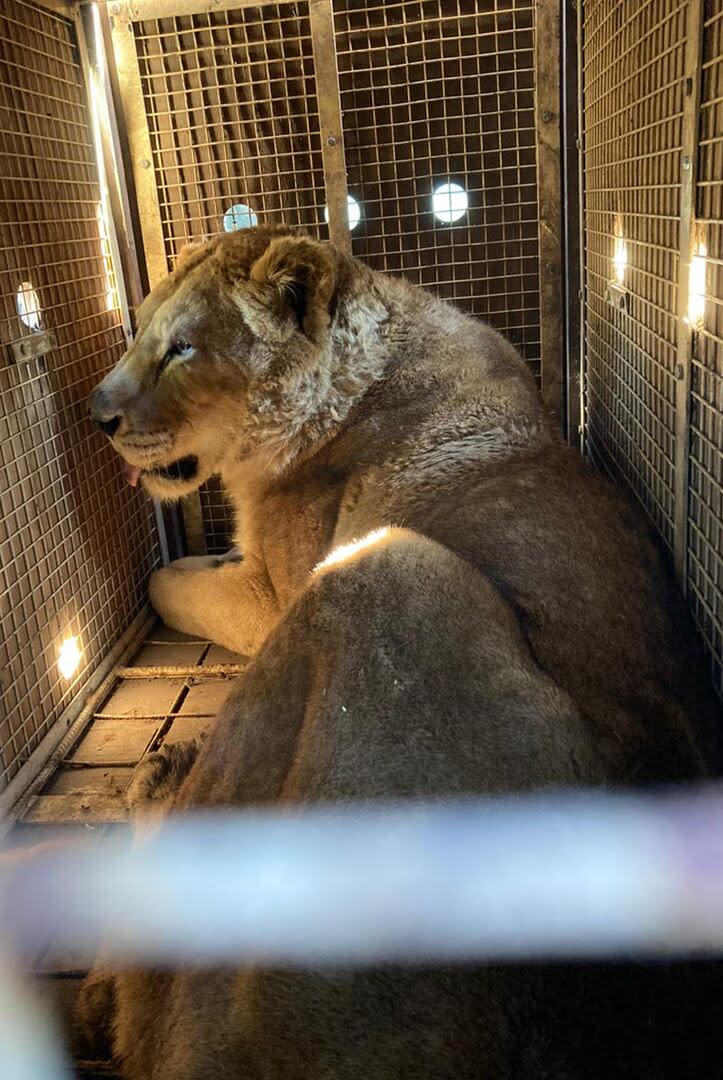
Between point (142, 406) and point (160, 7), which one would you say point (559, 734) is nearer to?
point (142, 406)

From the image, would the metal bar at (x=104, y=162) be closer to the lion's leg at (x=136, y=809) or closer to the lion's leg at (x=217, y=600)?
the lion's leg at (x=217, y=600)

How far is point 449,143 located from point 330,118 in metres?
0.65

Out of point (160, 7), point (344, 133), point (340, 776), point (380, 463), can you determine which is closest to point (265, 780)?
point (340, 776)

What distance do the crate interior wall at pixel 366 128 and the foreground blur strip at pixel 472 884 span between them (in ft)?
12.6

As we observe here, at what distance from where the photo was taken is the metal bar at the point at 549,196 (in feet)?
16.5

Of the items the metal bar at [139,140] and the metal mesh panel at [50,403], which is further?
the metal bar at [139,140]

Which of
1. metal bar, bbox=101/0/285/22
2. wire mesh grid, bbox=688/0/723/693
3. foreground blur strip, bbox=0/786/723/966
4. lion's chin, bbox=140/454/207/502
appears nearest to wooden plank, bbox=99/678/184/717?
lion's chin, bbox=140/454/207/502

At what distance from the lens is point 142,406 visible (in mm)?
4320

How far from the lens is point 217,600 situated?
502cm

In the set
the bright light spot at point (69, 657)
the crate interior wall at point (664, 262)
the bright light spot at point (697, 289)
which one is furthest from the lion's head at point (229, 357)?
the bright light spot at point (697, 289)

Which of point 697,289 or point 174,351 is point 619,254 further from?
point 174,351

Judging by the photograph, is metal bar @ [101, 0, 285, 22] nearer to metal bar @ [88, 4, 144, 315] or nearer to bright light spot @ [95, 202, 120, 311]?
metal bar @ [88, 4, 144, 315]

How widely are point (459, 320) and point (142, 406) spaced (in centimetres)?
147

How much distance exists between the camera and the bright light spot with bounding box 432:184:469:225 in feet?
17.6
